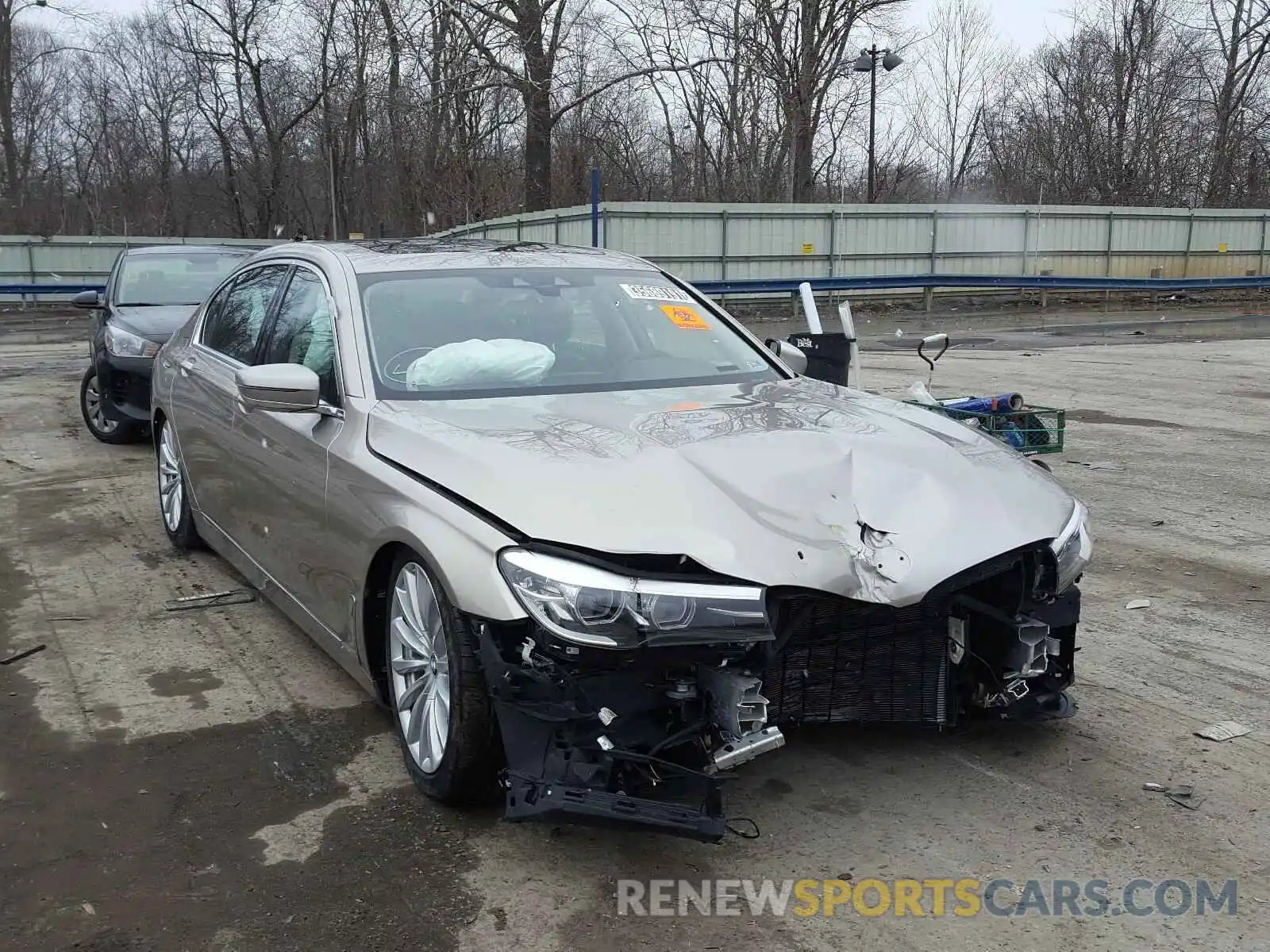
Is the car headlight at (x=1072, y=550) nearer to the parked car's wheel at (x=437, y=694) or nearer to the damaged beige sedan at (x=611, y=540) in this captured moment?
the damaged beige sedan at (x=611, y=540)

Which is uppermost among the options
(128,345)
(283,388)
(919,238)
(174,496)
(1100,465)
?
(919,238)

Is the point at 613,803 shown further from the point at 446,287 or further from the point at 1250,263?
the point at 1250,263

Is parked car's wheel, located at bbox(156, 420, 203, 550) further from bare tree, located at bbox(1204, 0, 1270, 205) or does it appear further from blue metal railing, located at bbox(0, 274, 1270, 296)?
bare tree, located at bbox(1204, 0, 1270, 205)

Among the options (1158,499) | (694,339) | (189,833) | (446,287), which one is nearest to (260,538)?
(446,287)

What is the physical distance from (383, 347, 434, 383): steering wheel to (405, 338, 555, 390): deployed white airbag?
0.02 meters

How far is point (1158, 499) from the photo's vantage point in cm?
700

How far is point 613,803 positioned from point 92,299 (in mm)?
8916

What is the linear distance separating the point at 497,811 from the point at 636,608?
0.92 meters

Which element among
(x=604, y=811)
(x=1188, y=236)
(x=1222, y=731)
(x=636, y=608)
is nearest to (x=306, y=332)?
(x=636, y=608)

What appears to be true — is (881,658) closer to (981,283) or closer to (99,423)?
(99,423)

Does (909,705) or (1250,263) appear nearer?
(909,705)

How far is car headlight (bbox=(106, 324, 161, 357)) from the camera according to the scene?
9.07 meters

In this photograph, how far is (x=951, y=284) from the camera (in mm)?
26797

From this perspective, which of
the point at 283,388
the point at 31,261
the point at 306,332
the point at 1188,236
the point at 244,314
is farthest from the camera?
the point at 31,261
